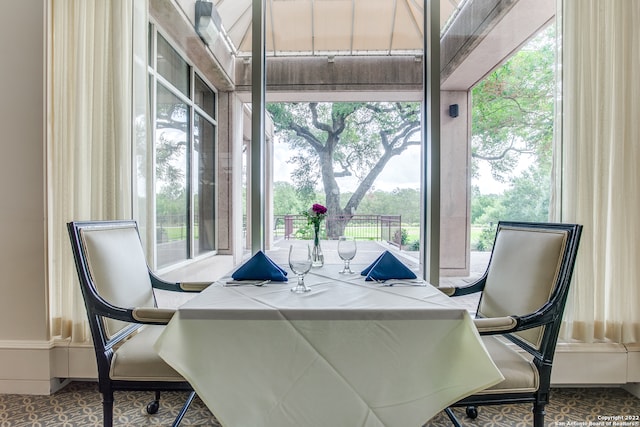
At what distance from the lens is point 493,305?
1.70m

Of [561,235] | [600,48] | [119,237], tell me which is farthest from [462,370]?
[600,48]

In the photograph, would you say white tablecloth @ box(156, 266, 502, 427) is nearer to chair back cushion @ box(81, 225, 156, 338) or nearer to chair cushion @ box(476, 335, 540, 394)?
chair cushion @ box(476, 335, 540, 394)

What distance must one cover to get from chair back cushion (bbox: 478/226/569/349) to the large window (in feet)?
7.36

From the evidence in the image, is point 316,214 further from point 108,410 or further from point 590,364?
point 590,364

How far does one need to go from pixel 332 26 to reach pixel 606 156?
2.38 metres

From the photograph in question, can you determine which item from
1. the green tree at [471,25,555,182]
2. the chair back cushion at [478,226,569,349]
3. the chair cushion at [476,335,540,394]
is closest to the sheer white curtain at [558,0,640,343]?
the green tree at [471,25,555,182]

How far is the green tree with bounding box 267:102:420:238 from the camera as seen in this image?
2861mm

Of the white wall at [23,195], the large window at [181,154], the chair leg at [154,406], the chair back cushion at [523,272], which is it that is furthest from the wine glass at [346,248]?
the white wall at [23,195]

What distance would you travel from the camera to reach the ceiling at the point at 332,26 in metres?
2.63

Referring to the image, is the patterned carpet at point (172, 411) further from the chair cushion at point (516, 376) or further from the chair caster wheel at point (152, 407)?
the chair cushion at point (516, 376)

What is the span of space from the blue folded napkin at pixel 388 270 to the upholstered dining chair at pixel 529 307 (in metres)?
0.43

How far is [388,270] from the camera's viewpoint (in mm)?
1684

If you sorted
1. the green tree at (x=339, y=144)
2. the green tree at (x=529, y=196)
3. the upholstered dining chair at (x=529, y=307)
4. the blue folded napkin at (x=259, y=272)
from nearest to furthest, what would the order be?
the upholstered dining chair at (x=529, y=307)
the blue folded napkin at (x=259, y=272)
the green tree at (x=529, y=196)
the green tree at (x=339, y=144)

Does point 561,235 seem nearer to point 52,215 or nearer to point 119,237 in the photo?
point 119,237
